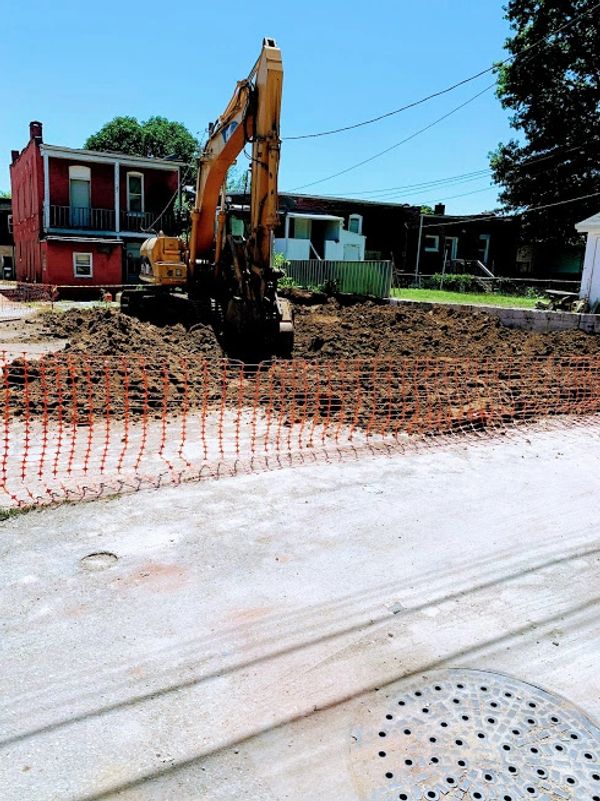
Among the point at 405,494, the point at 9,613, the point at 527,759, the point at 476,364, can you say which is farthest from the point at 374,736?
the point at 476,364

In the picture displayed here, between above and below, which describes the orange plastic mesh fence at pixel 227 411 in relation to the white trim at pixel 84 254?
below

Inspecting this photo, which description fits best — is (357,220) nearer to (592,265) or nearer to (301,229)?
(301,229)

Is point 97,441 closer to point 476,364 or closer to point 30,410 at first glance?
point 30,410

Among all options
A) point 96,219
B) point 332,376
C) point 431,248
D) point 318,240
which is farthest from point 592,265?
point 96,219

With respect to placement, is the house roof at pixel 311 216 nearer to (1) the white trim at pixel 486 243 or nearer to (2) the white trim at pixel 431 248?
(2) the white trim at pixel 431 248

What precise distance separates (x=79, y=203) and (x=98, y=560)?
28.8 meters

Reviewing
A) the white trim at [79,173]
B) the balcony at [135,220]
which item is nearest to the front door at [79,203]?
the white trim at [79,173]

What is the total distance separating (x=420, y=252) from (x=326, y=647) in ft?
124

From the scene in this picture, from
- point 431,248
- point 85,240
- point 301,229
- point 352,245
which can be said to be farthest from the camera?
point 431,248

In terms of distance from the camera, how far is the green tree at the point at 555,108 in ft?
109

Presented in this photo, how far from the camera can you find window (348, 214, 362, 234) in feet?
121

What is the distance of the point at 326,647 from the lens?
3223 mm

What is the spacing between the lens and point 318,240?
34.5m

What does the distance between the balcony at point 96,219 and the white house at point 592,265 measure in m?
18.6
